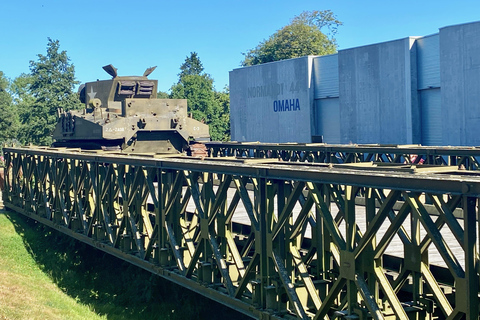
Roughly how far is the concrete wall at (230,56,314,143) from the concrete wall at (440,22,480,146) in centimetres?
1275

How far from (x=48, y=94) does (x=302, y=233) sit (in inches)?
1979

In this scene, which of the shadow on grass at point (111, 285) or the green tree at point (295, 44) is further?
the green tree at point (295, 44)

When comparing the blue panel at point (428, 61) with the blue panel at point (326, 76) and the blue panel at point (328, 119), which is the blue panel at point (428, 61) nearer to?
the blue panel at point (326, 76)

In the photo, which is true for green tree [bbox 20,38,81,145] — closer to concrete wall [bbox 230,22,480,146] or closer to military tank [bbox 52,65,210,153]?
concrete wall [bbox 230,22,480,146]

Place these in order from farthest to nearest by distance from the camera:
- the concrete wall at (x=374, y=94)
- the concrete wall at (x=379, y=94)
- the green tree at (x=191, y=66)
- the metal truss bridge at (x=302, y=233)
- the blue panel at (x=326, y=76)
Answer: the green tree at (x=191, y=66) → the blue panel at (x=326, y=76) → the concrete wall at (x=379, y=94) → the concrete wall at (x=374, y=94) → the metal truss bridge at (x=302, y=233)

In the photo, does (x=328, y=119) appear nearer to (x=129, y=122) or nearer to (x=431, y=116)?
(x=431, y=116)

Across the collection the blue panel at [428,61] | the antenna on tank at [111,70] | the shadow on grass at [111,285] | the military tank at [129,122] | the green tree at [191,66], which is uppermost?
the green tree at [191,66]

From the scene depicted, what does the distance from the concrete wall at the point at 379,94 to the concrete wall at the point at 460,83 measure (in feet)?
9.62

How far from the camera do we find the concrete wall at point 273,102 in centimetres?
4897

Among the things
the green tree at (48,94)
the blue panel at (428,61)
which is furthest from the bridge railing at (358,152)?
the green tree at (48,94)

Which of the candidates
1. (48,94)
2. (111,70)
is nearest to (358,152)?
(111,70)

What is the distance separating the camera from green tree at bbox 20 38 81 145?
5600 centimetres

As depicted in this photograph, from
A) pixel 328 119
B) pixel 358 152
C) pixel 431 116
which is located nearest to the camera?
pixel 358 152

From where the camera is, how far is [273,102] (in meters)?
52.0
